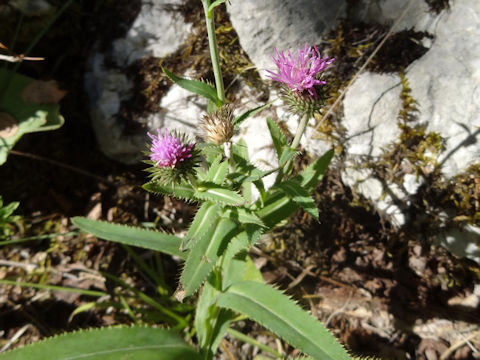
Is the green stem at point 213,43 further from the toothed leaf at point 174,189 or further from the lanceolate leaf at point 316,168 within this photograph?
the lanceolate leaf at point 316,168

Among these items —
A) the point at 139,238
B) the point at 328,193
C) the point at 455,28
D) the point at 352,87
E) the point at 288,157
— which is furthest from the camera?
the point at 328,193

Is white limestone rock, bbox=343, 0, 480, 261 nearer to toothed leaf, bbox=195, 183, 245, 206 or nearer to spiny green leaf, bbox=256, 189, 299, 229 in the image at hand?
spiny green leaf, bbox=256, 189, 299, 229

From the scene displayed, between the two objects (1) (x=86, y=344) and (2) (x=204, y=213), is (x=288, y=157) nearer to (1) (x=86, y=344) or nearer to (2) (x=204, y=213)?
(2) (x=204, y=213)

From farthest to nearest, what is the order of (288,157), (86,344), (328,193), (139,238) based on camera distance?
(328,193)
(139,238)
(86,344)
(288,157)

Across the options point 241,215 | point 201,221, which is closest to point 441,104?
point 241,215

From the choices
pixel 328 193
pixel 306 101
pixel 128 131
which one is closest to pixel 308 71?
pixel 306 101

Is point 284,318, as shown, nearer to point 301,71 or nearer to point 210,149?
point 210,149
